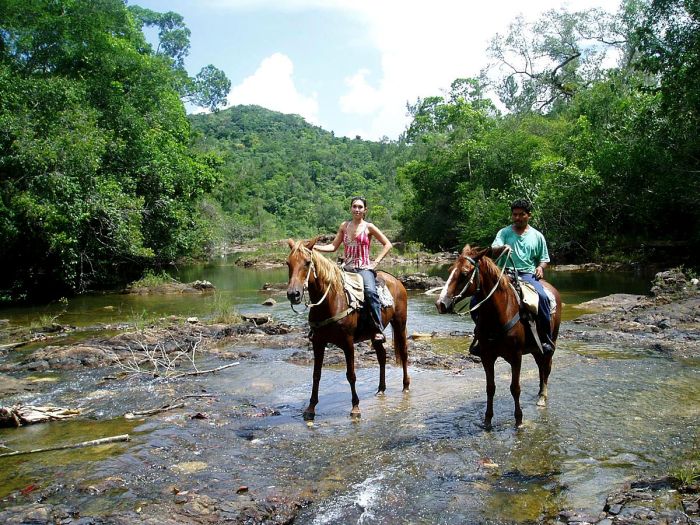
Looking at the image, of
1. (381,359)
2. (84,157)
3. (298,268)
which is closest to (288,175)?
(84,157)

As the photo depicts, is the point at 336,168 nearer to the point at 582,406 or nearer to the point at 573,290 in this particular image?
the point at 573,290

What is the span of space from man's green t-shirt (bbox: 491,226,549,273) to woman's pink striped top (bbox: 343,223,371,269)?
190 centimetres

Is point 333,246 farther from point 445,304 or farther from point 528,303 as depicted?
point 528,303

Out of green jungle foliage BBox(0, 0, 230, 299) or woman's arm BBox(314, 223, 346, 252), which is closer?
woman's arm BBox(314, 223, 346, 252)

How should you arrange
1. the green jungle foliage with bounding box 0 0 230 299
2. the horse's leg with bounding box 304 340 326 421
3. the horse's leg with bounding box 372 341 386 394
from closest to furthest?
the horse's leg with bounding box 304 340 326 421
the horse's leg with bounding box 372 341 386 394
the green jungle foliage with bounding box 0 0 230 299

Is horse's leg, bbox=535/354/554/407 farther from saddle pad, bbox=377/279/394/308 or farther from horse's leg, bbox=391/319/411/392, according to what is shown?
saddle pad, bbox=377/279/394/308

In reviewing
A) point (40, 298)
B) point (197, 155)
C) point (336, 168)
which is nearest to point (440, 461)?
point (40, 298)

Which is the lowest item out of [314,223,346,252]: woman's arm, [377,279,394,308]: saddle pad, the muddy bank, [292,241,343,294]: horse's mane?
Result: the muddy bank

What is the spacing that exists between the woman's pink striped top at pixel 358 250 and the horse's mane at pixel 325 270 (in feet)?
2.32

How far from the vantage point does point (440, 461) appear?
5824mm

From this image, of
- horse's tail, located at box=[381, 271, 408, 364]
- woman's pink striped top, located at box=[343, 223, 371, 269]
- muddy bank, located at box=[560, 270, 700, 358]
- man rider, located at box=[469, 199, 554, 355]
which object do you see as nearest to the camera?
man rider, located at box=[469, 199, 554, 355]

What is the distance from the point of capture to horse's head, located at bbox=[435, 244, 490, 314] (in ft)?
19.6

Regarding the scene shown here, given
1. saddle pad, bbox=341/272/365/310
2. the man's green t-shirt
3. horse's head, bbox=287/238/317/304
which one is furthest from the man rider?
horse's head, bbox=287/238/317/304

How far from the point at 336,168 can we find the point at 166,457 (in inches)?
4019
